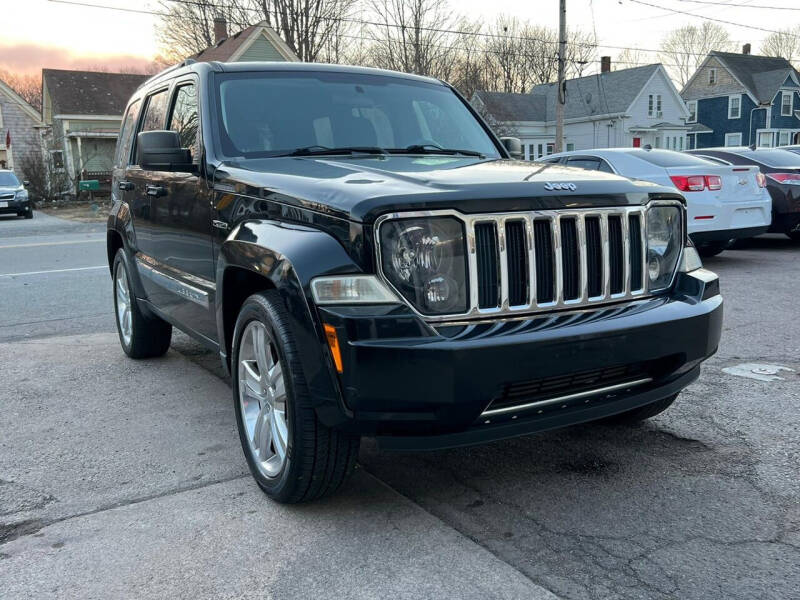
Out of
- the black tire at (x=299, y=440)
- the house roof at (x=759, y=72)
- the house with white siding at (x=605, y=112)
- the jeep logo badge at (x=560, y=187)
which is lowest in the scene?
the black tire at (x=299, y=440)

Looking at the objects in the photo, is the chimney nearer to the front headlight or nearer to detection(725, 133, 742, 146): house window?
detection(725, 133, 742, 146): house window

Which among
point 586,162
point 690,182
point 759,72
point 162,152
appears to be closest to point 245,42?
point 586,162

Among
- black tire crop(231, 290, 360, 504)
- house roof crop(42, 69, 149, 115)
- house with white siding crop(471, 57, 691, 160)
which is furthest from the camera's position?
house with white siding crop(471, 57, 691, 160)

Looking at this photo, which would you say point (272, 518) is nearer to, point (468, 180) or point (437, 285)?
point (437, 285)

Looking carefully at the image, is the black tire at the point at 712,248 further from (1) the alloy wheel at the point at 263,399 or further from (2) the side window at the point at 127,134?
(1) the alloy wheel at the point at 263,399

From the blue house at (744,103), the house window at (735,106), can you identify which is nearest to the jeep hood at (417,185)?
the blue house at (744,103)

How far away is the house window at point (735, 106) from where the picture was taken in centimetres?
5076

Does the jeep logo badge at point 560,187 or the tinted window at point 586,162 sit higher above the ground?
the tinted window at point 586,162

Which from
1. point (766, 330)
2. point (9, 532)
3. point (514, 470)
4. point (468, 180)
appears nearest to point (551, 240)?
point (468, 180)

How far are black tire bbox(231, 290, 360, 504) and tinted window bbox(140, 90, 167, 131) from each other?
2.31m

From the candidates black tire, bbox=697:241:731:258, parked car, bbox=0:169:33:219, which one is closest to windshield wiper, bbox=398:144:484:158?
black tire, bbox=697:241:731:258

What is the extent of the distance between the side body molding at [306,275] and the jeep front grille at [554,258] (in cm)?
48

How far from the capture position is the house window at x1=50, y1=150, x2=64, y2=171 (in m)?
32.7

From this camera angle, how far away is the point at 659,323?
2.98m
